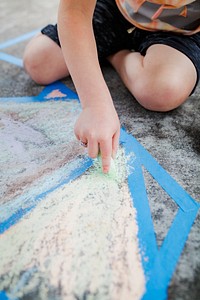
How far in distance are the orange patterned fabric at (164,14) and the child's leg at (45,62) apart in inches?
9.4

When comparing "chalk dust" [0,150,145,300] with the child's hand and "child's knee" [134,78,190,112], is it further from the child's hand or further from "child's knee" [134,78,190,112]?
"child's knee" [134,78,190,112]

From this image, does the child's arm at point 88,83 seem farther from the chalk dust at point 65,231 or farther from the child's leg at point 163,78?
the child's leg at point 163,78

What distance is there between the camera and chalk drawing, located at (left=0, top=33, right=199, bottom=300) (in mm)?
489

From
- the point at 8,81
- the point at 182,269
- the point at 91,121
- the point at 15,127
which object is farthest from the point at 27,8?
the point at 182,269

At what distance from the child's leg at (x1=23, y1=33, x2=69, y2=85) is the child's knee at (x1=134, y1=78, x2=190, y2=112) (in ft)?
0.91

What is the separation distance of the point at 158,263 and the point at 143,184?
18 cm

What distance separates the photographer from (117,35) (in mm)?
966

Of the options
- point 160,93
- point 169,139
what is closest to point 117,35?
point 160,93

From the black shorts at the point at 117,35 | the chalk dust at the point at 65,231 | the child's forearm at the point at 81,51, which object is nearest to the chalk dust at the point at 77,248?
the chalk dust at the point at 65,231

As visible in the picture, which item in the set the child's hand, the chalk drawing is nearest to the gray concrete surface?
the chalk drawing

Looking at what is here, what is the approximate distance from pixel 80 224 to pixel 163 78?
42 centimetres

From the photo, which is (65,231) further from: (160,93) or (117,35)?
(117,35)

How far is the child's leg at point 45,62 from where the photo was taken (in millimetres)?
969

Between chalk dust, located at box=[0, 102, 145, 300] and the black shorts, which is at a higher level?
the black shorts
